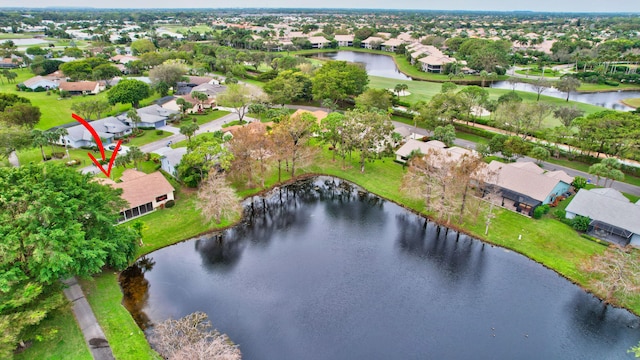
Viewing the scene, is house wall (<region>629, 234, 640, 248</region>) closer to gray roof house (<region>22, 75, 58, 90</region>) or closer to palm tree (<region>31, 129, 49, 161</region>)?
palm tree (<region>31, 129, 49, 161</region>)

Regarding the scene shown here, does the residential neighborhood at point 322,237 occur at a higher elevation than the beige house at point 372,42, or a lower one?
lower

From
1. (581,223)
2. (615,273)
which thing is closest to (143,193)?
(615,273)

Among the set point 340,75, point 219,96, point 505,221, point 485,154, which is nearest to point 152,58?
point 219,96

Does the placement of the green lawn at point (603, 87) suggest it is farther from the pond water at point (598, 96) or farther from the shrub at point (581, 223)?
the shrub at point (581, 223)

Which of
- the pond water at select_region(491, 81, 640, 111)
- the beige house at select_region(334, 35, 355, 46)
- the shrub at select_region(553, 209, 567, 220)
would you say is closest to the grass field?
the pond water at select_region(491, 81, 640, 111)

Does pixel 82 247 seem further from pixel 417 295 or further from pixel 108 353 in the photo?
pixel 417 295

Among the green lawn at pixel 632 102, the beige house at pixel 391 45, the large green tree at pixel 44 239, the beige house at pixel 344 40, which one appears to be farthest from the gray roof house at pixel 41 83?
the green lawn at pixel 632 102

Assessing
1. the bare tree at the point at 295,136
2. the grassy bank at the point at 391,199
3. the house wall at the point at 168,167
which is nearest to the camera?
the grassy bank at the point at 391,199

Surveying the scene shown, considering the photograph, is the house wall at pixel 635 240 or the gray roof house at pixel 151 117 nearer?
the house wall at pixel 635 240
